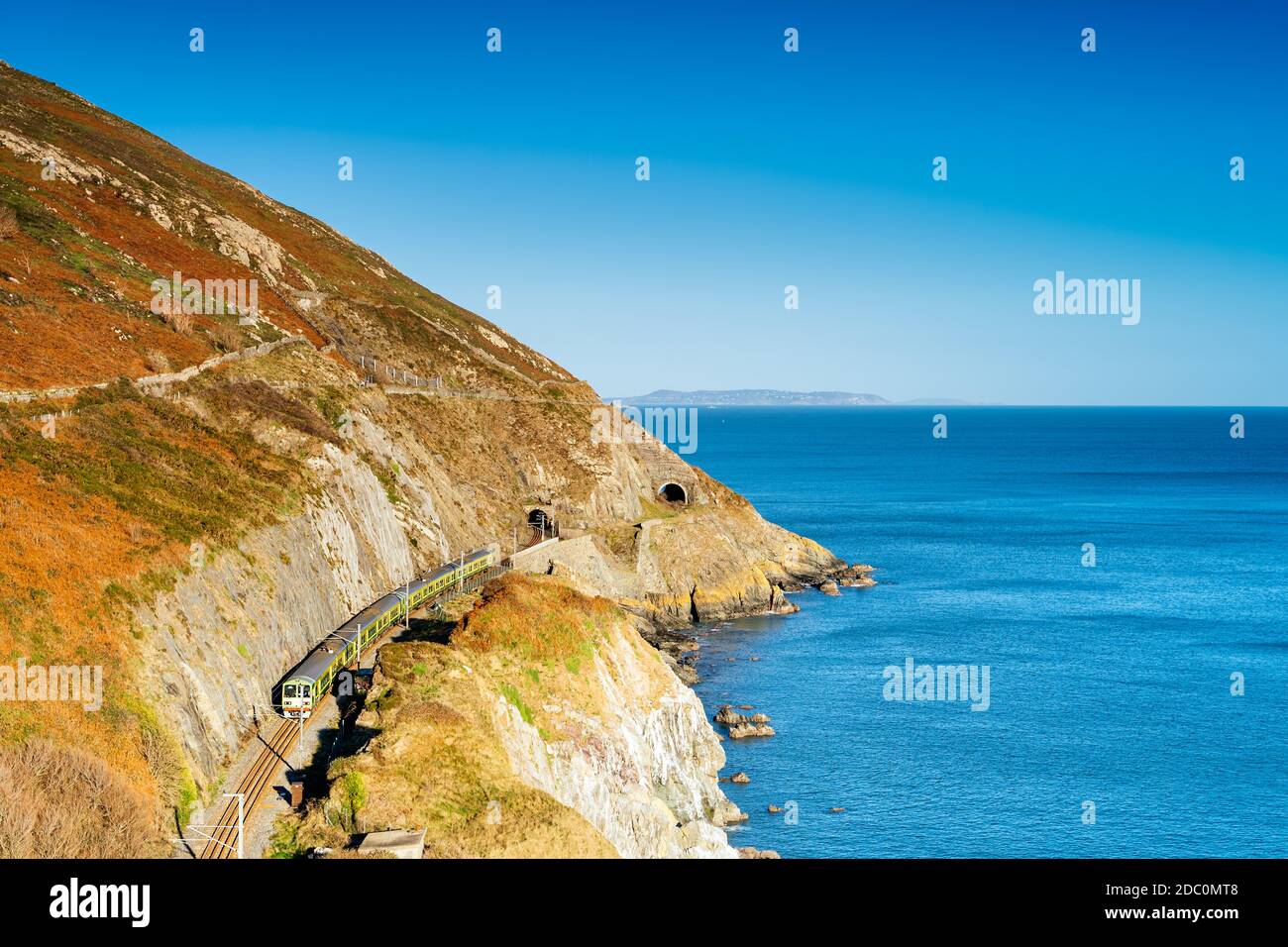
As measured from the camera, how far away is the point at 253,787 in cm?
3684

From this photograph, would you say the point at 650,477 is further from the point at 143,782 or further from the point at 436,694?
the point at 143,782

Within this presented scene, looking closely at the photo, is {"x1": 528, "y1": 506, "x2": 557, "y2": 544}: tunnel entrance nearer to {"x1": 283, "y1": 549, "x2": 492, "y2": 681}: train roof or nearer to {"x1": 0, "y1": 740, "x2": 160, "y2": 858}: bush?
{"x1": 283, "y1": 549, "x2": 492, "y2": 681}: train roof

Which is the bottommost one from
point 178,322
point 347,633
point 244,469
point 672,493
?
point 347,633

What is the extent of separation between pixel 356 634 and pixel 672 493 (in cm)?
6790

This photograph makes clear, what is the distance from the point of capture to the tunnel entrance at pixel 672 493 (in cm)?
11562

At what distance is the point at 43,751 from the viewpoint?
2889cm

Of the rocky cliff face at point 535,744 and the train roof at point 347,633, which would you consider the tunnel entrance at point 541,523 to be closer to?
Answer: the train roof at point 347,633

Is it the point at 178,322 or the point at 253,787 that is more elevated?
the point at 178,322

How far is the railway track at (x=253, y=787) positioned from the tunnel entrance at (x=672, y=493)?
74.9m

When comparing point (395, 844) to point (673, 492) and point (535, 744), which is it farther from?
point (673, 492)

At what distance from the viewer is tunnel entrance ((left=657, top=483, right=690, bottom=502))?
379 feet

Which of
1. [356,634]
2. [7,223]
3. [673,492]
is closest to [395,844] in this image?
[356,634]

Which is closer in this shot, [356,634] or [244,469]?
[356,634]

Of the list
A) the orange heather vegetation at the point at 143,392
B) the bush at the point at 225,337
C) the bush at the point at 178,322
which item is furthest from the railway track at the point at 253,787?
the bush at the point at 178,322
